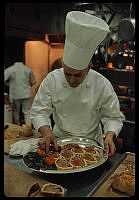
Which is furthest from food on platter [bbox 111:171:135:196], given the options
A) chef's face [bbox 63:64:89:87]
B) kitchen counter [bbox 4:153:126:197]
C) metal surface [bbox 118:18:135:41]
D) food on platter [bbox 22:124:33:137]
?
metal surface [bbox 118:18:135:41]

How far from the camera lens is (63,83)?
137cm

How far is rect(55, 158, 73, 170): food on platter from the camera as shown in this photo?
0.95 metres

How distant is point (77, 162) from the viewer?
3.30 feet

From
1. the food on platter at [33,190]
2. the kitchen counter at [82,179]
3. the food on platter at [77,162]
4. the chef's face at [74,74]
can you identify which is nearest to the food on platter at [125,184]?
the kitchen counter at [82,179]

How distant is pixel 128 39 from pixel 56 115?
1195 millimetres

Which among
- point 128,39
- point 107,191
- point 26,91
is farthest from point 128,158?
point 26,91

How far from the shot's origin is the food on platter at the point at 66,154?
3.52 ft

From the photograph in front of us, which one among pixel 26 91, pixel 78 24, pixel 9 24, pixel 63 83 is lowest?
pixel 26 91

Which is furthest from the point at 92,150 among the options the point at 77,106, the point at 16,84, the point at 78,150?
the point at 16,84

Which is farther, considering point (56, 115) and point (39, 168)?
point (56, 115)

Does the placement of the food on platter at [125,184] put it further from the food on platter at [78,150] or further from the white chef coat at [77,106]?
the white chef coat at [77,106]

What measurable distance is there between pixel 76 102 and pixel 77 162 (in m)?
0.43

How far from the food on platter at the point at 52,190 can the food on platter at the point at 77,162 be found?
0.19 meters

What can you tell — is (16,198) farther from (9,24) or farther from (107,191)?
(9,24)
